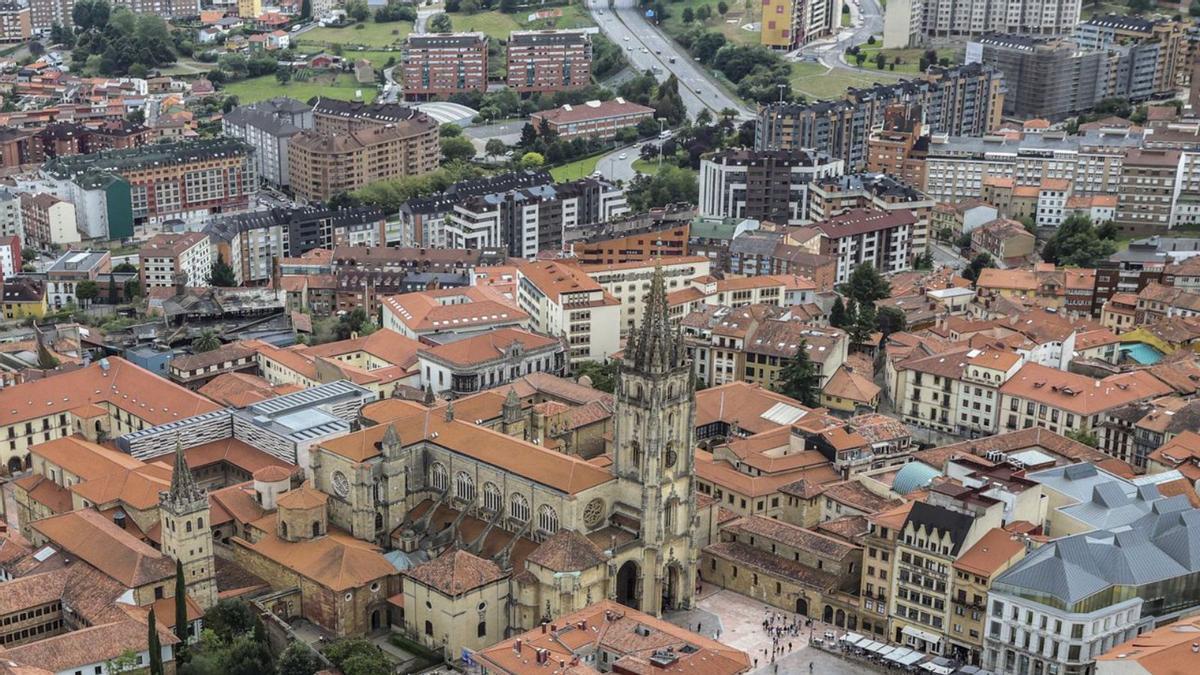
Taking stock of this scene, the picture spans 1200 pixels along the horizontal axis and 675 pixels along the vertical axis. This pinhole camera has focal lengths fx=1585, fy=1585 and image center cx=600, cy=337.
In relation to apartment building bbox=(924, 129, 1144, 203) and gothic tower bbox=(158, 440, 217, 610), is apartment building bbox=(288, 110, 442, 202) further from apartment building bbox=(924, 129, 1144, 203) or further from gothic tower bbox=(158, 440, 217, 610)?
gothic tower bbox=(158, 440, 217, 610)

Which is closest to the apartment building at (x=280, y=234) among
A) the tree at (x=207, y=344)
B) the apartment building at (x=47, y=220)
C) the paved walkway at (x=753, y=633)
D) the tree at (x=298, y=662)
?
the apartment building at (x=47, y=220)

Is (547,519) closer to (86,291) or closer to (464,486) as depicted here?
(464,486)

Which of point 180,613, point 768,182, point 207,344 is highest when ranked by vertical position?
point 768,182

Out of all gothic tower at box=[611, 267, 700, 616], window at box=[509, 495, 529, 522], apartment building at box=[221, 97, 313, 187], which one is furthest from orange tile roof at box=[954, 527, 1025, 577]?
apartment building at box=[221, 97, 313, 187]

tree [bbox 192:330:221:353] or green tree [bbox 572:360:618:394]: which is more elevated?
tree [bbox 192:330:221:353]

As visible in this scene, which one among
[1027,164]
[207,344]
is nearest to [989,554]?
[207,344]

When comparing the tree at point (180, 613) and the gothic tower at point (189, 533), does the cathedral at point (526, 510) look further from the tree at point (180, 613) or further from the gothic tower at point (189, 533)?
the tree at point (180, 613)

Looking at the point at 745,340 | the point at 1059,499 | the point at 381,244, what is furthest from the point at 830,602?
the point at 381,244

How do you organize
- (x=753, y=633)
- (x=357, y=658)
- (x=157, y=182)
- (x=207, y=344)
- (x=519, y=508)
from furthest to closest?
(x=157, y=182) < (x=207, y=344) < (x=519, y=508) < (x=753, y=633) < (x=357, y=658)
